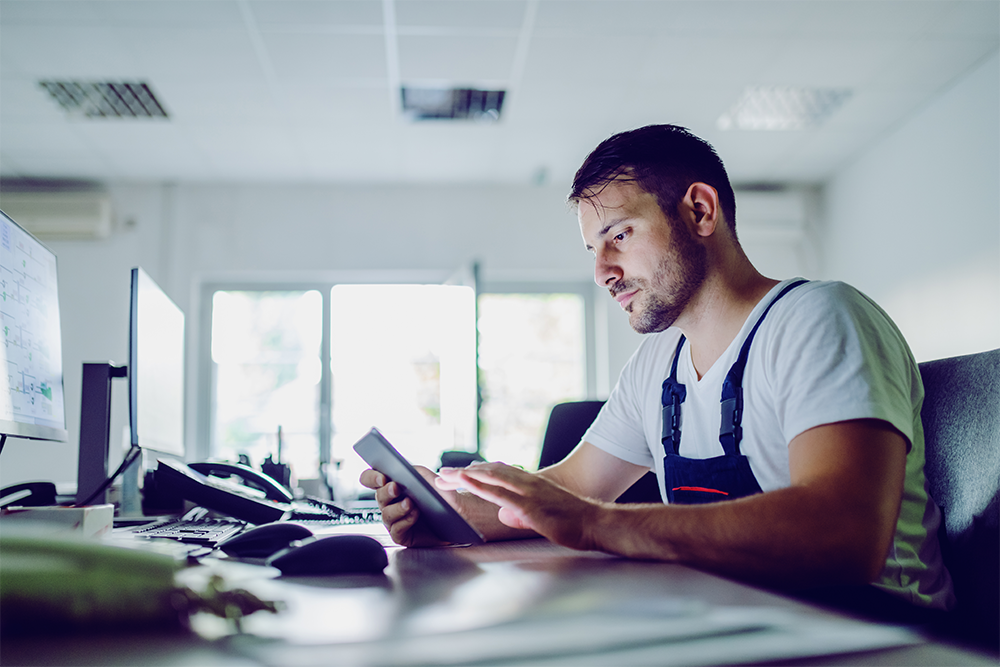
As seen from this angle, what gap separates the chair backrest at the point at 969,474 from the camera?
2.72ft

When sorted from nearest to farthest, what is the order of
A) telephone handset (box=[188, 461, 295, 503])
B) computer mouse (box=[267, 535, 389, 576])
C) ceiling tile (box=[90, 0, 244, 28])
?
computer mouse (box=[267, 535, 389, 576]) → telephone handset (box=[188, 461, 295, 503]) → ceiling tile (box=[90, 0, 244, 28])

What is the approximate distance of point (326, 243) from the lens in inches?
181

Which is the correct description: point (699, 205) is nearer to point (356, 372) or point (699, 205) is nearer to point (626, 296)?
point (626, 296)

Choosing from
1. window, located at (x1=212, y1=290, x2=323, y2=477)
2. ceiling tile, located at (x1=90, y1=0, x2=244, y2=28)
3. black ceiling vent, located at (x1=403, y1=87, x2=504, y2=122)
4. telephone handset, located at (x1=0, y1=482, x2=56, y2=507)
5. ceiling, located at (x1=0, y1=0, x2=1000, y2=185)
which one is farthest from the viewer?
window, located at (x1=212, y1=290, x2=323, y2=477)

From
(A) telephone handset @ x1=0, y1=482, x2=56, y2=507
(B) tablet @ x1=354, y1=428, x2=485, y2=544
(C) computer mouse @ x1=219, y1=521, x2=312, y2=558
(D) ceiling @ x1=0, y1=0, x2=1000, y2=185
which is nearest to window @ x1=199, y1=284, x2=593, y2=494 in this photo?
(D) ceiling @ x1=0, y1=0, x2=1000, y2=185

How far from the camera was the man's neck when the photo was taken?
3.70 ft

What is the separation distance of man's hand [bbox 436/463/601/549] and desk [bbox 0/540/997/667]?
0.18 ft

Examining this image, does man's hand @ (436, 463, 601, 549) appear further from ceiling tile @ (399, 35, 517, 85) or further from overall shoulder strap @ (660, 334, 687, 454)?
ceiling tile @ (399, 35, 517, 85)

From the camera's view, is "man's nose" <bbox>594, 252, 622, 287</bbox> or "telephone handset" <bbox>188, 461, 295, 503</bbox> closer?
"man's nose" <bbox>594, 252, 622, 287</bbox>

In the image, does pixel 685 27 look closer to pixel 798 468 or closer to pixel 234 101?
pixel 234 101

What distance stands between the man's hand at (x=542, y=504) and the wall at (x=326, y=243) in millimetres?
3847

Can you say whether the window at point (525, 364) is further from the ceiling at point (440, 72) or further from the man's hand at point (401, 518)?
the man's hand at point (401, 518)

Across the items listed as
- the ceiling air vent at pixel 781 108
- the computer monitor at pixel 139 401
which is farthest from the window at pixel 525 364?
the computer monitor at pixel 139 401

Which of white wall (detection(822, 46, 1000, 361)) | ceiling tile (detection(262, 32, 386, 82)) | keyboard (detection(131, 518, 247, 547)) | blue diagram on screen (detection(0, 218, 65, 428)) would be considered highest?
ceiling tile (detection(262, 32, 386, 82))
